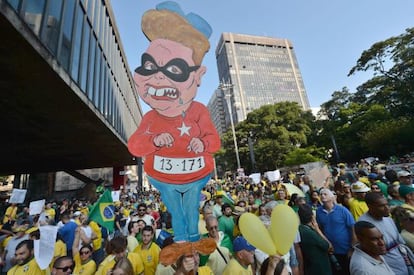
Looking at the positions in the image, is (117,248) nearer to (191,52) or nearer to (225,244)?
(225,244)

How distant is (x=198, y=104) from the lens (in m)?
3.16

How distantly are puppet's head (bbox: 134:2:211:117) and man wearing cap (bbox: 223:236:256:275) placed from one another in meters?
1.81

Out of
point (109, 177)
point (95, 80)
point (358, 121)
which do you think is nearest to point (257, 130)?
point (358, 121)

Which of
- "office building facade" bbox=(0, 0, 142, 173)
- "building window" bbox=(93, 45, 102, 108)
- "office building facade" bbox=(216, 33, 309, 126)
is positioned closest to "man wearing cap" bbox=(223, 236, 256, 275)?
"office building facade" bbox=(0, 0, 142, 173)

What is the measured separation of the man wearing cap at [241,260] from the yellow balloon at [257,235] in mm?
627

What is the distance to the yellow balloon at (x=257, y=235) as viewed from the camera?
1986 mm

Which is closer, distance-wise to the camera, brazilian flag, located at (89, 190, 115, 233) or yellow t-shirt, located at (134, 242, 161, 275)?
yellow t-shirt, located at (134, 242, 161, 275)

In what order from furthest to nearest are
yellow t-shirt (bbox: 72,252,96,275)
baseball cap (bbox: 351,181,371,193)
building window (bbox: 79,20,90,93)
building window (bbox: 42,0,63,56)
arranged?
building window (bbox: 79,20,90,93) < building window (bbox: 42,0,63,56) < baseball cap (bbox: 351,181,371,193) < yellow t-shirt (bbox: 72,252,96,275)

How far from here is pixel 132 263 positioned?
2986 mm

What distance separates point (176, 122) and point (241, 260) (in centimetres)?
183

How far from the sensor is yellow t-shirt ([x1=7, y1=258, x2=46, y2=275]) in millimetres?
2947

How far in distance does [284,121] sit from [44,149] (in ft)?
97.2

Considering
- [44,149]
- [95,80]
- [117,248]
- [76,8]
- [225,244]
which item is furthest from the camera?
[44,149]

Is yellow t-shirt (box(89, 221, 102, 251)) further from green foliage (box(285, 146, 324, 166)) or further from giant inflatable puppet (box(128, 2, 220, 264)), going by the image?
green foliage (box(285, 146, 324, 166))
